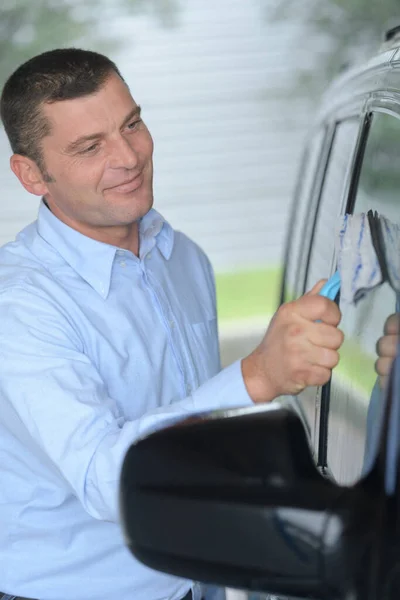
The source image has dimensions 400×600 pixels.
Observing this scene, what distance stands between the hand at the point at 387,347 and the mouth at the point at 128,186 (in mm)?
1095

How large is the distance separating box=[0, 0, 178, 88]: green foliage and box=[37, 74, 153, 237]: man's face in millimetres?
4125

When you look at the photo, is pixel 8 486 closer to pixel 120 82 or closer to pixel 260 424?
pixel 120 82

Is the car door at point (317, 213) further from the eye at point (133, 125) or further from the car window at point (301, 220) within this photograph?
the eye at point (133, 125)

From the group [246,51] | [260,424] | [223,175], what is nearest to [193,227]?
[223,175]

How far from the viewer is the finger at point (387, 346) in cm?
120

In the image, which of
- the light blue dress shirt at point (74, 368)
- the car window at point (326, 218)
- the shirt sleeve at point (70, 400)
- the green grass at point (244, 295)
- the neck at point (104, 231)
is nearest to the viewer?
the shirt sleeve at point (70, 400)

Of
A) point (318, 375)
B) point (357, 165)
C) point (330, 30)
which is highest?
point (330, 30)

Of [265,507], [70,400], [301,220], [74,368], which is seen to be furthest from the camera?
[301,220]

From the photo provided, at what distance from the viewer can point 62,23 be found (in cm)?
665

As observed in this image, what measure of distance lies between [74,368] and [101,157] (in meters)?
0.56

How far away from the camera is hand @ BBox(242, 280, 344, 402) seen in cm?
139

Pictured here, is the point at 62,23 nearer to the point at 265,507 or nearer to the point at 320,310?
the point at 320,310

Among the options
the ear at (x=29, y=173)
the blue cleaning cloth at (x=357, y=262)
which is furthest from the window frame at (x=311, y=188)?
the blue cleaning cloth at (x=357, y=262)

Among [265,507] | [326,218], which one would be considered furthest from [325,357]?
[326,218]
